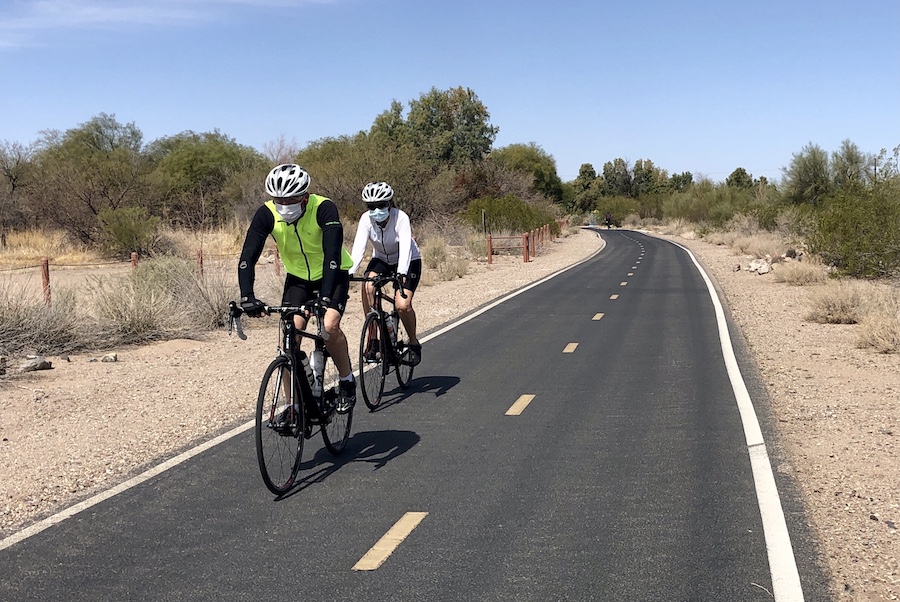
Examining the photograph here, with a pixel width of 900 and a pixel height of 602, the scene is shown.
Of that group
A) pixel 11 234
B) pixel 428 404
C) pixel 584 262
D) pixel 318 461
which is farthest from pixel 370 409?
pixel 11 234

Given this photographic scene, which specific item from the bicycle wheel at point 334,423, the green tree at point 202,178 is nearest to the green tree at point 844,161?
the green tree at point 202,178

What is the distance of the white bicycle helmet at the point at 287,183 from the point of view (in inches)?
261

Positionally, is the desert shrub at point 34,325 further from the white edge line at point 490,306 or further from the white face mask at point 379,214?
the white face mask at point 379,214

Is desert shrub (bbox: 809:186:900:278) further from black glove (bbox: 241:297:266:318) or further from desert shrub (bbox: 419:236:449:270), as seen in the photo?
black glove (bbox: 241:297:266:318)

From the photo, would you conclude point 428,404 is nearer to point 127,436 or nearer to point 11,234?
point 127,436

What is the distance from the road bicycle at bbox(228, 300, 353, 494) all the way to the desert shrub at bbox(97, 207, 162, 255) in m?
32.1

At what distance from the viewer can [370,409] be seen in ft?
30.2

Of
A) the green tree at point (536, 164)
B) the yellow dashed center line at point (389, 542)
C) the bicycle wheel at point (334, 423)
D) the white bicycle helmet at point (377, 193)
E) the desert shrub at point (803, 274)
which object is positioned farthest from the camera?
the green tree at point (536, 164)

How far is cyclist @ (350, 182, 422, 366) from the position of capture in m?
9.27

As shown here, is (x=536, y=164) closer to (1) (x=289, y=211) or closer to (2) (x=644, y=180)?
(2) (x=644, y=180)

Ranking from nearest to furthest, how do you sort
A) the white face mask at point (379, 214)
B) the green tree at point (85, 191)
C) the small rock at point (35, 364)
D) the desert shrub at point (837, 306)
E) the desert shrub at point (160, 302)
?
the white face mask at point (379, 214) < the small rock at point (35, 364) < the desert shrub at point (160, 302) < the desert shrub at point (837, 306) < the green tree at point (85, 191)

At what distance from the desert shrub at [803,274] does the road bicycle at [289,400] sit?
→ 20381 millimetres

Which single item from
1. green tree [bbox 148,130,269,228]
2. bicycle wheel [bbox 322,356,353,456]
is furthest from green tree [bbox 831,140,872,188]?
bicycle wheel [bbox 322,356,353,456]

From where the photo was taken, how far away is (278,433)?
652 centimetres
